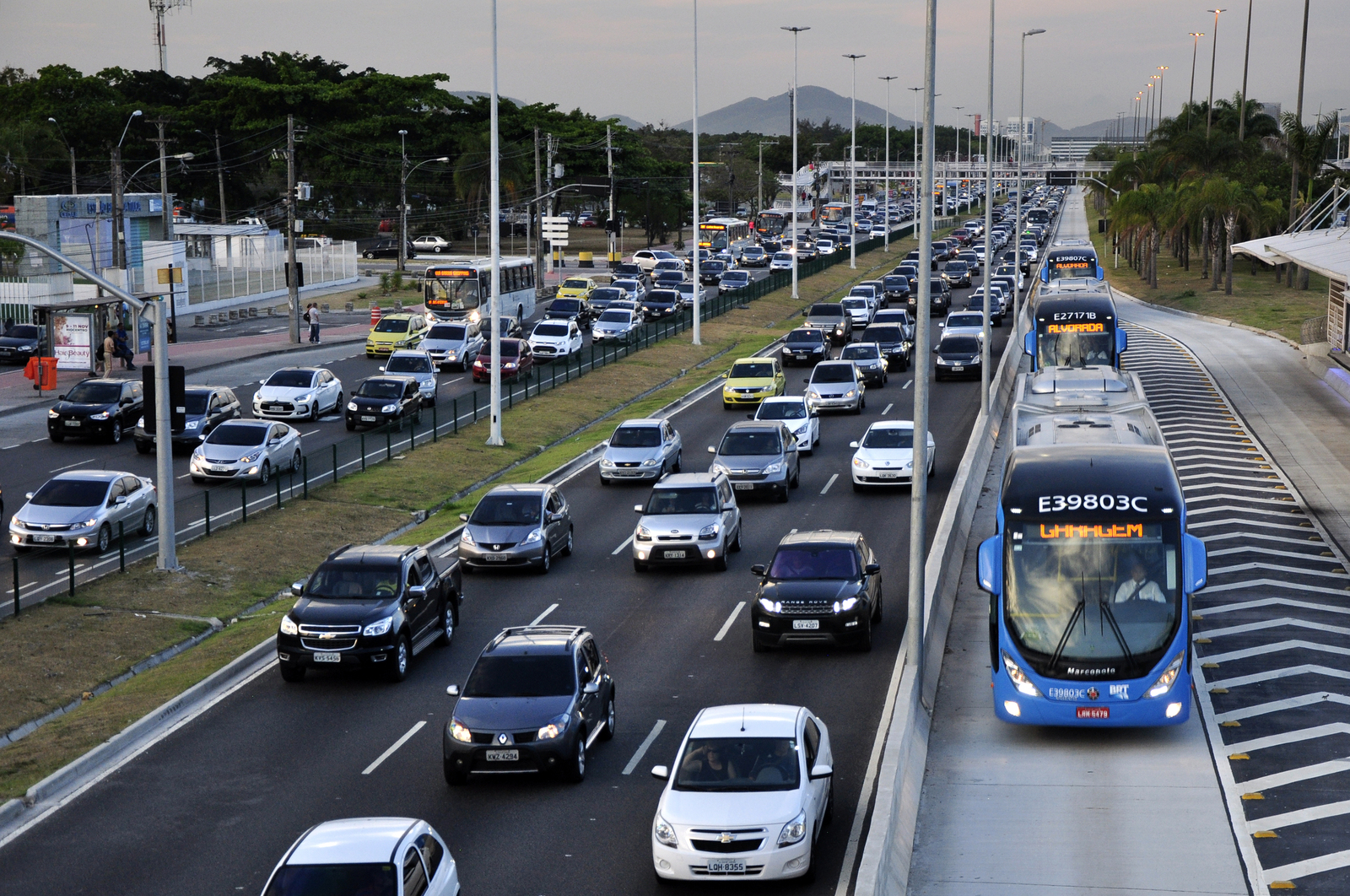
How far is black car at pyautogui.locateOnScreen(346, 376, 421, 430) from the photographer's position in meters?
44.3

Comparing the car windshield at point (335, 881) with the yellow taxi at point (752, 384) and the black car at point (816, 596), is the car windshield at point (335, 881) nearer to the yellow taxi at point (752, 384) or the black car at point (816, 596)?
the black car at point (816, 596)

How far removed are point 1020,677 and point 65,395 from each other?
107ft

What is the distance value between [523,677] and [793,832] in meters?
5.04

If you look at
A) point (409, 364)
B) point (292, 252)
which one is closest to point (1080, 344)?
point (409, 364)

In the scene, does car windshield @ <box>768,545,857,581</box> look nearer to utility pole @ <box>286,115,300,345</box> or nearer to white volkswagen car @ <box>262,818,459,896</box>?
white volkswagen car @ <box>262,818,459,896</box>

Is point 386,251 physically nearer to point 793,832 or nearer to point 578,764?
point 578,764

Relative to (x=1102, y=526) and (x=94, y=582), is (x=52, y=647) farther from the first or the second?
(x=1102, y=526)

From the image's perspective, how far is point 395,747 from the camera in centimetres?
1945

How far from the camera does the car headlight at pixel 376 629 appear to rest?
2198 cm

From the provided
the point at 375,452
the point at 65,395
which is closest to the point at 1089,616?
the point at 375,452

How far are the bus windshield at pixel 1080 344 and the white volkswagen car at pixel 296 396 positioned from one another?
21610 millimetres

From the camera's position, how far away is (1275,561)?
27.4m

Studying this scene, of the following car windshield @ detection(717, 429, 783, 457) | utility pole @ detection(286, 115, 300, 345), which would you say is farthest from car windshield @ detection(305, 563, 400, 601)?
utility pole @ detection(286, 115, 300, 345)

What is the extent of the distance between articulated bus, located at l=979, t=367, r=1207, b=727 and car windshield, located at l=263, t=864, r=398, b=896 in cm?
905
